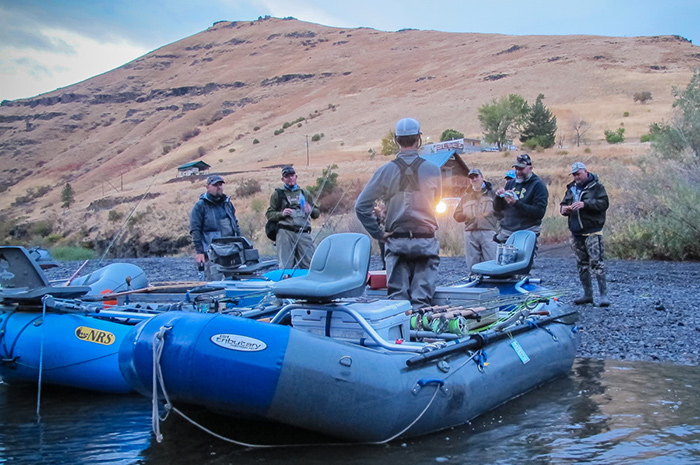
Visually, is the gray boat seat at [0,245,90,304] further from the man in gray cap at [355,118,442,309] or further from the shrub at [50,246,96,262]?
the shrub at [50,246,96,262]

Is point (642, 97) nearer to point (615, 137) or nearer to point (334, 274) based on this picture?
point (615, 137)

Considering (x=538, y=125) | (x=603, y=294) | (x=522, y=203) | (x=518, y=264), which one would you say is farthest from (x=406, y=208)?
(x=538, y=125)

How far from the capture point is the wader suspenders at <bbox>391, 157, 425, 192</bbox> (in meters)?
6.44

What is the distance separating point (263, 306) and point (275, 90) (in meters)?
109

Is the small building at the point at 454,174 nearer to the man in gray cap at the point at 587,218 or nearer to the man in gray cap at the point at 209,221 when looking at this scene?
the man in gray cap at the point at 587,218

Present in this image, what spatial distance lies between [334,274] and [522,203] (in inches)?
180

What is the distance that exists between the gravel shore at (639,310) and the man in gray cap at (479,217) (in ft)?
3.84

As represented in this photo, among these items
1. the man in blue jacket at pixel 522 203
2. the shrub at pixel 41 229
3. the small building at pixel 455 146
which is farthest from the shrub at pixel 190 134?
the man in blue jacket at pixel 522 203

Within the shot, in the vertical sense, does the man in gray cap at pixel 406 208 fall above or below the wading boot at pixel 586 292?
above

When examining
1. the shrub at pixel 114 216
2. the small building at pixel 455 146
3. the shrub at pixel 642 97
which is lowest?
the shrub at pixel 114 216

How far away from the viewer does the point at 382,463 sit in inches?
195

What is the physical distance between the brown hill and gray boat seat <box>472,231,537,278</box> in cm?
2869

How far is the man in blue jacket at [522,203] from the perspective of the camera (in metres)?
9.54

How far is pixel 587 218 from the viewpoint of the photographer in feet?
33.3
